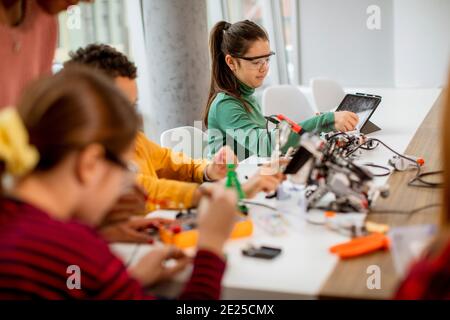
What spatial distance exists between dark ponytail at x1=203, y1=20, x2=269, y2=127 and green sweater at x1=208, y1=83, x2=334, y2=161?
0.16ft

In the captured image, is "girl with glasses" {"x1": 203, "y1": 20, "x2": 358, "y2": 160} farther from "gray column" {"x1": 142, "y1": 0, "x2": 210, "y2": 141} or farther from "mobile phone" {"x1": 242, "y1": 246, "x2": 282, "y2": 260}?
"gray column" {"x1": 142, "y1": 0, "x2": 210, "y2": 141}

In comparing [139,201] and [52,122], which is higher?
[52,122]

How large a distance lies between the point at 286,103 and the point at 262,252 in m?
2.88

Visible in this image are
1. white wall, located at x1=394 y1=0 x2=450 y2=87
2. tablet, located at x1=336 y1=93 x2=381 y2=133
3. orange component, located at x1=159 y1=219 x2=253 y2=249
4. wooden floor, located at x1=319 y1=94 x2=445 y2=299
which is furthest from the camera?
white wall, located at x1=394 y1=0 x2=450 y2=87

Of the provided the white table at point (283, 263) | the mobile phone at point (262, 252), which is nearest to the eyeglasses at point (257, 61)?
the white table at point (283, 263)

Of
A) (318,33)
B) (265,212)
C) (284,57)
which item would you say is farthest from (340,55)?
(265,212)

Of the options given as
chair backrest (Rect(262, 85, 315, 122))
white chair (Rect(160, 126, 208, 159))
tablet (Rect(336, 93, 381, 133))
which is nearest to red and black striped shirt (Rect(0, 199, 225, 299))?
white chair (Rect(160, 126, 208, 159))

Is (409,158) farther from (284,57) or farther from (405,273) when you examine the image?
(284,57)

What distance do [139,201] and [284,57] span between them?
5.30 metres

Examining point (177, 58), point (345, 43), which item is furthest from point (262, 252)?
point (345, 43)

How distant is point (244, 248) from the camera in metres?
1.61

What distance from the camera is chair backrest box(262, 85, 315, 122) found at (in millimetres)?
4273

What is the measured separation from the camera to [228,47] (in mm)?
2811

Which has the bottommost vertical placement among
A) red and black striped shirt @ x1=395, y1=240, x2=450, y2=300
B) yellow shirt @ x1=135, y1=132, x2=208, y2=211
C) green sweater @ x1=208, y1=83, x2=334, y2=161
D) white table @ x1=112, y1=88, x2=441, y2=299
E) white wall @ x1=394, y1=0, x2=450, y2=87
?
white table @ x1=112, y1=88, x2=441, y2=299
